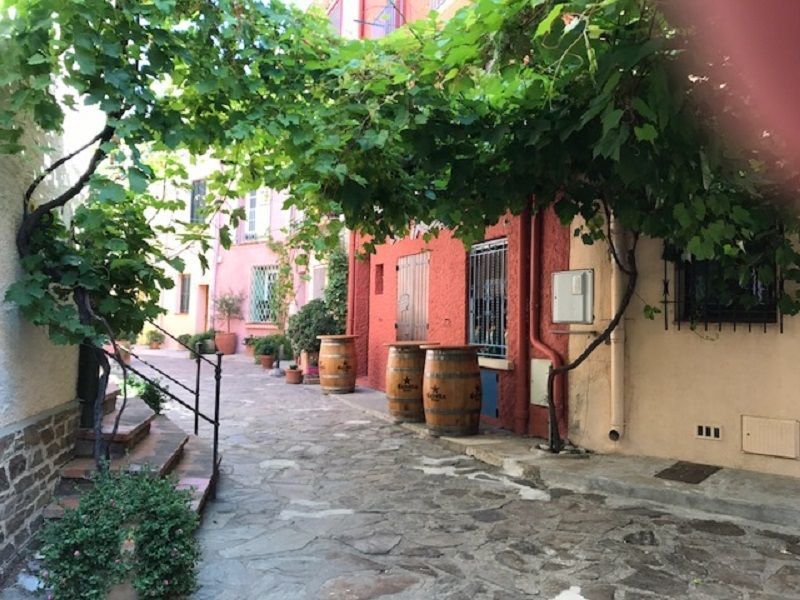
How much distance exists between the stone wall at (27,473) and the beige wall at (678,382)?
4397mm

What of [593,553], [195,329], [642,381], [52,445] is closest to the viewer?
[593,553]

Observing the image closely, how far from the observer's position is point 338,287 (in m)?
12.3

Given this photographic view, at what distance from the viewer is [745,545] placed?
352 centimetres

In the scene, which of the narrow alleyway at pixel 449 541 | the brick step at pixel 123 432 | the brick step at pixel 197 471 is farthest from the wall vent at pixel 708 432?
the brick step at pixel 123 432

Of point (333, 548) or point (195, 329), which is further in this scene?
point (195, 329)

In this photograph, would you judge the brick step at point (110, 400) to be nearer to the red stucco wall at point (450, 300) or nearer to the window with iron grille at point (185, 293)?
the red stucco wall at point (450, 300)

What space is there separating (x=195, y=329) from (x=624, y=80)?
61.6 feet

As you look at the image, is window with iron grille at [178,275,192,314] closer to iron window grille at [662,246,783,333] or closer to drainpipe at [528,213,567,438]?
drainpipe at [528,213,567,438]

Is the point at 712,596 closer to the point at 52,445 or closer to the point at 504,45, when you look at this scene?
the point at 504,45

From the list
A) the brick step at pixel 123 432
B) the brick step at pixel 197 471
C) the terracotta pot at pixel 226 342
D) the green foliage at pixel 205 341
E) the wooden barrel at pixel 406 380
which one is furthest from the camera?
the terracotta pot at pixel 226 342

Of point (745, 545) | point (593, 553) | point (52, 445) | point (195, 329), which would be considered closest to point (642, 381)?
point (745, 545)

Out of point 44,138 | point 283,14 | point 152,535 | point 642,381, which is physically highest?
point 283,14

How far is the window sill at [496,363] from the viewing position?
21.7 feet

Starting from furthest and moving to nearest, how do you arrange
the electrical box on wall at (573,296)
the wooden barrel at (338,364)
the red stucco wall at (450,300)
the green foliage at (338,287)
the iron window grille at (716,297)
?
the green foliage at (338,287) → the wooden barrel at (338,364) → the red stucco wall at (450,300) → the electrical box on wall at (573,296) → the iron window grille at (716,297)
